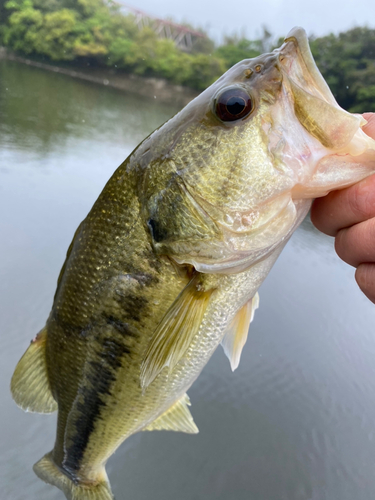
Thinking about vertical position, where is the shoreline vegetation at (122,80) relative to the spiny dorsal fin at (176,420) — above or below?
above

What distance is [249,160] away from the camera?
582 millimetres

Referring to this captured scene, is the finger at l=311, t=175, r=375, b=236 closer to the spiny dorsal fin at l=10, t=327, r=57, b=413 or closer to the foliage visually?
the spiny dorsal fin at l=10, t=327, r=57, b=413

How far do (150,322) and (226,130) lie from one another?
444 mm

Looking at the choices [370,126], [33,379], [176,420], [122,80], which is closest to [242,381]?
[176,420]

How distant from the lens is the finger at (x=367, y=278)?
63 cm

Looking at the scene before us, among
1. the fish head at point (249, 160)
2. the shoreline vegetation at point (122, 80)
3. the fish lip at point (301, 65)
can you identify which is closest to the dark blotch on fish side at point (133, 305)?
the fish head at point (249, 160)

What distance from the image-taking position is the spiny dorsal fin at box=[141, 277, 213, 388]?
0.66 m

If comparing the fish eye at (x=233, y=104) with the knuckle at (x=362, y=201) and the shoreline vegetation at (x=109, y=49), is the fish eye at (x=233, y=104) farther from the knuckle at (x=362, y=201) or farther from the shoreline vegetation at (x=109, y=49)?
the shoreline vegetation at (x=109, y=49)

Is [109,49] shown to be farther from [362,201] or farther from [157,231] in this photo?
[362,201]

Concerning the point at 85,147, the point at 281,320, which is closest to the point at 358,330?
the point at 281,320

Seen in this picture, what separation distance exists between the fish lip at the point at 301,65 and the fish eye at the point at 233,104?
0.08 metres

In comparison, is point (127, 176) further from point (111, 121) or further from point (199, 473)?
point (111, 121)

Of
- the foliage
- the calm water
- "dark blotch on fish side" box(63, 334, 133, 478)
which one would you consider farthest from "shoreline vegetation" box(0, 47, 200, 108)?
"dark blotch on fish side" box(63, 334, 133, 478)

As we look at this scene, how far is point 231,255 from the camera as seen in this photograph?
2.10 feet
